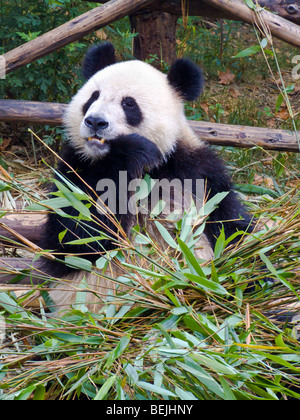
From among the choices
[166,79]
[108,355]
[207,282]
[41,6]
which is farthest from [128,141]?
[41,6]

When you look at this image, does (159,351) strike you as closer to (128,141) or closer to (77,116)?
(128,141)

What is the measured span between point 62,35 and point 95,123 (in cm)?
173

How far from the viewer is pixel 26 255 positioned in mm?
3693

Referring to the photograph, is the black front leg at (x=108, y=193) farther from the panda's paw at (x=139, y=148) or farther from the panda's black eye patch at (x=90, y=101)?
the panda's black eye patch at (x=90, y=101)

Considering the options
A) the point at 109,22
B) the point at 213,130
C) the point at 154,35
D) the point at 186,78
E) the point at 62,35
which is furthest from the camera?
the point at 154,35

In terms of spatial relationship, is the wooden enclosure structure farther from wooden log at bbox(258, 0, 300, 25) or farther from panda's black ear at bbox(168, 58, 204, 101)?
panda's black ear at bbox(168, 58, 204, 101)

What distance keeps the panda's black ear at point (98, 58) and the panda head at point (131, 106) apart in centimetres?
12

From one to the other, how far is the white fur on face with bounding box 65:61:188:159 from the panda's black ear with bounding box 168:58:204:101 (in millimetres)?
91

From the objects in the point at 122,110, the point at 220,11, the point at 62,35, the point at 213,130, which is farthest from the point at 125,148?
the point at 220,11

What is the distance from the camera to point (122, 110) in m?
2.82

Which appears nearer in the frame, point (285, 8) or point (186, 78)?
point (186, 78)

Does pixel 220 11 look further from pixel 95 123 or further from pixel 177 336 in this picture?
pixel 177 336

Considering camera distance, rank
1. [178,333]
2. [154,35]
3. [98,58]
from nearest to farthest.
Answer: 1. [178,333]
2. [98,58]
3. [154,35]

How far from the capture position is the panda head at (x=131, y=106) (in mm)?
2678
